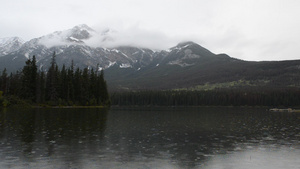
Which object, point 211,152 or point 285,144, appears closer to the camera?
point 211,152

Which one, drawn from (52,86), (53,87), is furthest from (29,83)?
(53,87)

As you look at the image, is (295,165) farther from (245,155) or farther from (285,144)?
(285,144)

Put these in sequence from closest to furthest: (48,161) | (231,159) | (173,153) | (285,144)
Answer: (48,161)
(231,159)
(173,153)
(285,144)

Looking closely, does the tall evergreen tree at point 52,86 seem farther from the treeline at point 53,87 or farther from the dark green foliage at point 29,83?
the dark green foliage at point 29,83

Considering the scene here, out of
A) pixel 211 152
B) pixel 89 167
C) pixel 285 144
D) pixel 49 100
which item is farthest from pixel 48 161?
pixel 49 100

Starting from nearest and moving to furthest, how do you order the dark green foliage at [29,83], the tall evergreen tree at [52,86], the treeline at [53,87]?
the dark green foliage at [29,83]
the treeline at [53,87]
the tall evergreen tree at [52,86]

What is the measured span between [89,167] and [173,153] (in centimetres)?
992

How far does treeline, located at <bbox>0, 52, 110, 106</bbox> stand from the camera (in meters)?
128

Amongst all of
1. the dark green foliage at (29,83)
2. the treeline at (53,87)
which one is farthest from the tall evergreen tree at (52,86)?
the dark green foliage at (29,83)

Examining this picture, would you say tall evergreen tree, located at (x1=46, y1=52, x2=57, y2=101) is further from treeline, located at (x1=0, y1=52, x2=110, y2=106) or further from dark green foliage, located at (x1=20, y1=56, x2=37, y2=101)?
dark green foliage, located at (x1=20, y1=56, x2=37, y2=101)

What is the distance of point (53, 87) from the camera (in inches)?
5251

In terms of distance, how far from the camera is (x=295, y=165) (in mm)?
24094

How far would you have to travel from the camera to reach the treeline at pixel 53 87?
420 feet

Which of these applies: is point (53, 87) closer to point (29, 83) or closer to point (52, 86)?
point (52, 86)
